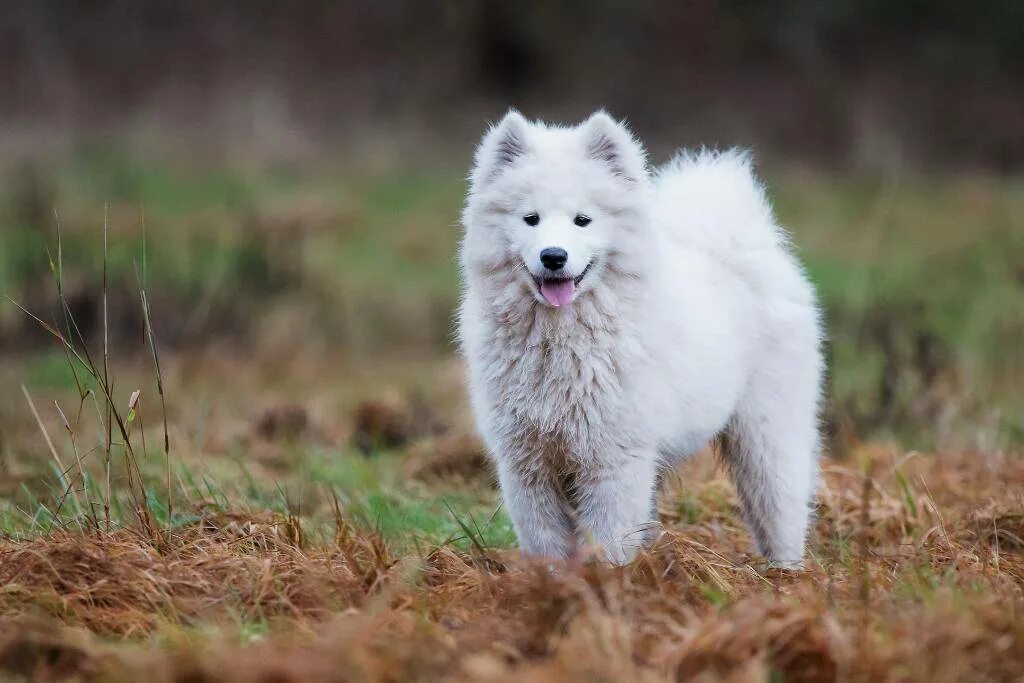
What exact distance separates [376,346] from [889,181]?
8.38m

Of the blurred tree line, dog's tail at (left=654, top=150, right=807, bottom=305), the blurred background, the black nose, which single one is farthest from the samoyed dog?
the blurred tree line

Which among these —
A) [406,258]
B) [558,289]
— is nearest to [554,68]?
[406,258]

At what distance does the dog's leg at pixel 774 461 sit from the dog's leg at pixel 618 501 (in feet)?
3.16

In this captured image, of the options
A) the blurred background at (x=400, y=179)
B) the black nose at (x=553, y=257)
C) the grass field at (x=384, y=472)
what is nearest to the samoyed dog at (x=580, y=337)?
the black nose at (x=553, y=257)

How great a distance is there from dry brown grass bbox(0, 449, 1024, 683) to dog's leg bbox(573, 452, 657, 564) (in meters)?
0.15

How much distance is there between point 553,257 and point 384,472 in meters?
3.24

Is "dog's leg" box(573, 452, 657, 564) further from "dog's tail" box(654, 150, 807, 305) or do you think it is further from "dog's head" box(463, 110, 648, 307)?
"dog's tail" box(654, 150, 807, 305)

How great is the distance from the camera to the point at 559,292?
14.4 feet

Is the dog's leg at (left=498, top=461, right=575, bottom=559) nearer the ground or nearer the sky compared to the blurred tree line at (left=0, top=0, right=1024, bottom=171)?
nearer the ground

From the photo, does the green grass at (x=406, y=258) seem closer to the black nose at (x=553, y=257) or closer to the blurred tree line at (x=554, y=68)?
the blurred tree line at (x=554, y=68)

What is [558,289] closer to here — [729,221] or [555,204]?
[555,204]

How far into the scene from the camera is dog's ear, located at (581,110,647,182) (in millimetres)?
4605

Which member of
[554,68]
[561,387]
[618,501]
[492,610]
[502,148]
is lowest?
[492,610]

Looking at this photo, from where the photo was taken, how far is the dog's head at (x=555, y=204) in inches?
173
